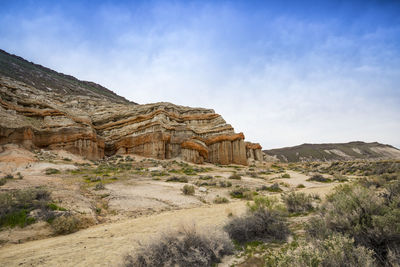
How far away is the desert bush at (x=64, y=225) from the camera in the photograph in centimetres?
617

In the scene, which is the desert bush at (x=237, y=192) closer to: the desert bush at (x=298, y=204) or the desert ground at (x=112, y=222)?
the desert ground at (x=112, y=222)

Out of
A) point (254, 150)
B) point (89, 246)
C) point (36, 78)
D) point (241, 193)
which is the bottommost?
point (241, 193)

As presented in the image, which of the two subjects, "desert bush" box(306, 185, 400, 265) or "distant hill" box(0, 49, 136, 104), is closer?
"desert bush" box(306, 185, 400, 265)

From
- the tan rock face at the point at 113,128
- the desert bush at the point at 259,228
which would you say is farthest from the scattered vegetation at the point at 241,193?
the tan rock face at the point at 113,128

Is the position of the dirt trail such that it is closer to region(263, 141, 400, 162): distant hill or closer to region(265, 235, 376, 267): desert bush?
region(265, 235, 376, 267): desert bush

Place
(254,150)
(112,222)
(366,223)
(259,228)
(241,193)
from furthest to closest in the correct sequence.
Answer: (254,150) → (241,193) → (112,222) → (259,228) → (366,223)

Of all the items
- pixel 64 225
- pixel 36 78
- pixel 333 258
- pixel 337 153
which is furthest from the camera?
pixel 337 153

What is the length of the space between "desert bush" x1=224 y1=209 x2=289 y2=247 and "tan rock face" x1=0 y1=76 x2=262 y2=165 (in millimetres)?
27852

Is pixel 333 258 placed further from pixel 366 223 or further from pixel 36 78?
pixel 36 78

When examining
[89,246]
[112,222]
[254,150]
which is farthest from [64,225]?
[254,150]

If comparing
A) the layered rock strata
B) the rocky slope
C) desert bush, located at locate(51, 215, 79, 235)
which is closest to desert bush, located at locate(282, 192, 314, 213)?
desert bush, located at locate(51, 215, 79, 235)

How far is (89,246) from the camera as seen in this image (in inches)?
193

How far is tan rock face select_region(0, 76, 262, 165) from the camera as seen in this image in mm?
27423

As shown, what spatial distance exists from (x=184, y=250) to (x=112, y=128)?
37.3 m
